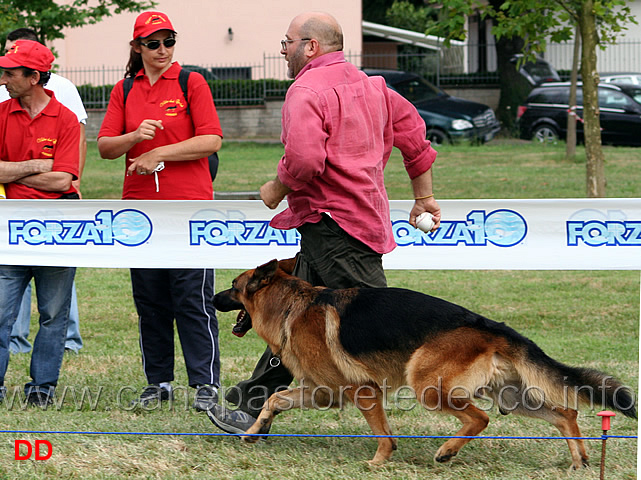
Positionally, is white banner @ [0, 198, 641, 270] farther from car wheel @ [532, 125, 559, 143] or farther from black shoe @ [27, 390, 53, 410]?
car wheel @ [532, 125, 559, 143]

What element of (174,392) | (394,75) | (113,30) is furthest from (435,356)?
(113,30)

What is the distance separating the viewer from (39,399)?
5.41 meters

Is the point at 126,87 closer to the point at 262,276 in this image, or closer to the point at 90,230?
the point at 90,230

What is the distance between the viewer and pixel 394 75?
2391 cm

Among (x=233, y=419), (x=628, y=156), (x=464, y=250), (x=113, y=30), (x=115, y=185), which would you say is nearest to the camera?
(x=233, y=419)

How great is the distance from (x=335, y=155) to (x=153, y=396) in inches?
83.8

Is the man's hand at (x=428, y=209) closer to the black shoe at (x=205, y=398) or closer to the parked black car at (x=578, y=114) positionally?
the black shoe at (x=205, y=398)

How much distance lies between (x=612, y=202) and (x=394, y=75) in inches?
758

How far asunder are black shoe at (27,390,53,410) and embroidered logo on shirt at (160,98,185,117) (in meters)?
1.88

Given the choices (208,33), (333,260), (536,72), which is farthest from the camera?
(208,33)

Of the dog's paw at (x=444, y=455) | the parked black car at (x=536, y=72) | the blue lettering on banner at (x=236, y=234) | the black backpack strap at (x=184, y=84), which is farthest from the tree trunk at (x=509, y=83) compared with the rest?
the dog's paw at (x=444, y=455)

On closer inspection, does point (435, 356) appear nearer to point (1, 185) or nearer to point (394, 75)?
point (1, 185)

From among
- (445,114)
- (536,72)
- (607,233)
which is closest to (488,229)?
(607,233)

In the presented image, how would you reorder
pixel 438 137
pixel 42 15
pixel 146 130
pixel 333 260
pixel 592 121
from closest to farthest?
pixel 333 260 → pixel 146 130 → pixel 592 121 → pixel 42 15 → pixel 438 137
